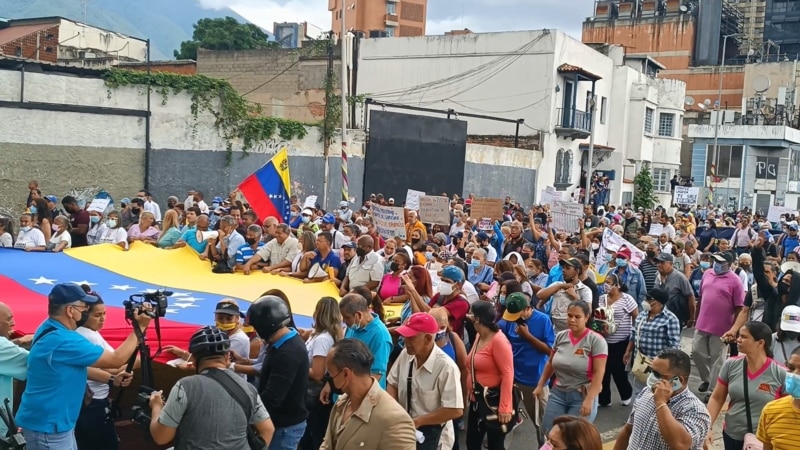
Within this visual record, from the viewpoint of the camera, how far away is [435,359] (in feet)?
17.9

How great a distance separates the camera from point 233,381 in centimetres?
432

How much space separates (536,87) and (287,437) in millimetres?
32032

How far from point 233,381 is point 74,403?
4.50 ft

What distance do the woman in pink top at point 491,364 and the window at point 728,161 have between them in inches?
1822

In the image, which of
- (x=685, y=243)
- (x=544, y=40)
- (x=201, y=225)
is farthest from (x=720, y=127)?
(x=201, y=225)

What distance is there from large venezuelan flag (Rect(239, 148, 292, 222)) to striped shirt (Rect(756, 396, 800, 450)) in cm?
875

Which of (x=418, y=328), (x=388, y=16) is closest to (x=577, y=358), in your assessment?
(x=418, y=328)

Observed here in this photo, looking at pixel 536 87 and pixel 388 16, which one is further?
pixel 388 16

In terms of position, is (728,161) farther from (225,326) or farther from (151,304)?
(151,304)

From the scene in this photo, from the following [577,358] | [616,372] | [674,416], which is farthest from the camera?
[616,372]

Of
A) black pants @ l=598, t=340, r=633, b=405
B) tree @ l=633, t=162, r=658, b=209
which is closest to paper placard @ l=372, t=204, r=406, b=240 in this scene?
black pants @ l=598, t=340, r=633, b=405

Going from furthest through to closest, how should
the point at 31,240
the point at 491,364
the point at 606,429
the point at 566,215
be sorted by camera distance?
the point at 566,215 → the point at 31,240 → the point at 606,429 → the point at 491,364

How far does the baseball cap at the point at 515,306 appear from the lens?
6930 mm

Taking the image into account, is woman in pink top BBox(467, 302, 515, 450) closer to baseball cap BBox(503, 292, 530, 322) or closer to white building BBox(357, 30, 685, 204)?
baseball cap BBox(503, 292, 530, 322)
